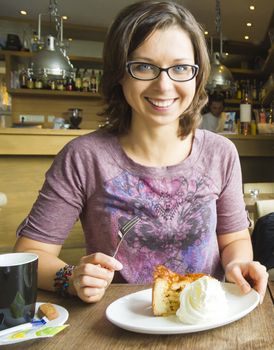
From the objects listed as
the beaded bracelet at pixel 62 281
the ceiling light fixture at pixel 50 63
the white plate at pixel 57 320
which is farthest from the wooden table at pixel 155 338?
the ceiling light fixture at pixel 50 63

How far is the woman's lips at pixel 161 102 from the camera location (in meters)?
0.96

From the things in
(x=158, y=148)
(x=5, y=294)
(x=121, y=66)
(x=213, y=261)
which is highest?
(x=121, y=66)

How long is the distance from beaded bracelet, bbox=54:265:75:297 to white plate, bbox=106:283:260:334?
14 cm

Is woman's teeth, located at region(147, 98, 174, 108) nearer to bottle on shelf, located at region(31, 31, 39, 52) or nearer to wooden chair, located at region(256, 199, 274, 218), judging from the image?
wooden chair, located at region(256, 199, 274, 218)

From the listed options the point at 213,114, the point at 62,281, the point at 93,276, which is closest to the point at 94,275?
the point at 93,276

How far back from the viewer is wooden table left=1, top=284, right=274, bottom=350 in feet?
1.82

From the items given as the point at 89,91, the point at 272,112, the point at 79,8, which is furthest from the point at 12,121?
the point at 272,112

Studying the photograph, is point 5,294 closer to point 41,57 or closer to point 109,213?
point 109,213

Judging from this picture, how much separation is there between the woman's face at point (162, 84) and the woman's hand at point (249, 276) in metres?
0.41

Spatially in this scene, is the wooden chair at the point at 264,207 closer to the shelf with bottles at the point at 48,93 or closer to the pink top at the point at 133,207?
the pink top at the point at 133,207

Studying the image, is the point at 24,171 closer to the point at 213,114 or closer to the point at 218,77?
the point at 218,77

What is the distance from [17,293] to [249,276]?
0.42 m

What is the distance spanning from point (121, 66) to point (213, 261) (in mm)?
557

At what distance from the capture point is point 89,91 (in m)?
5.67
